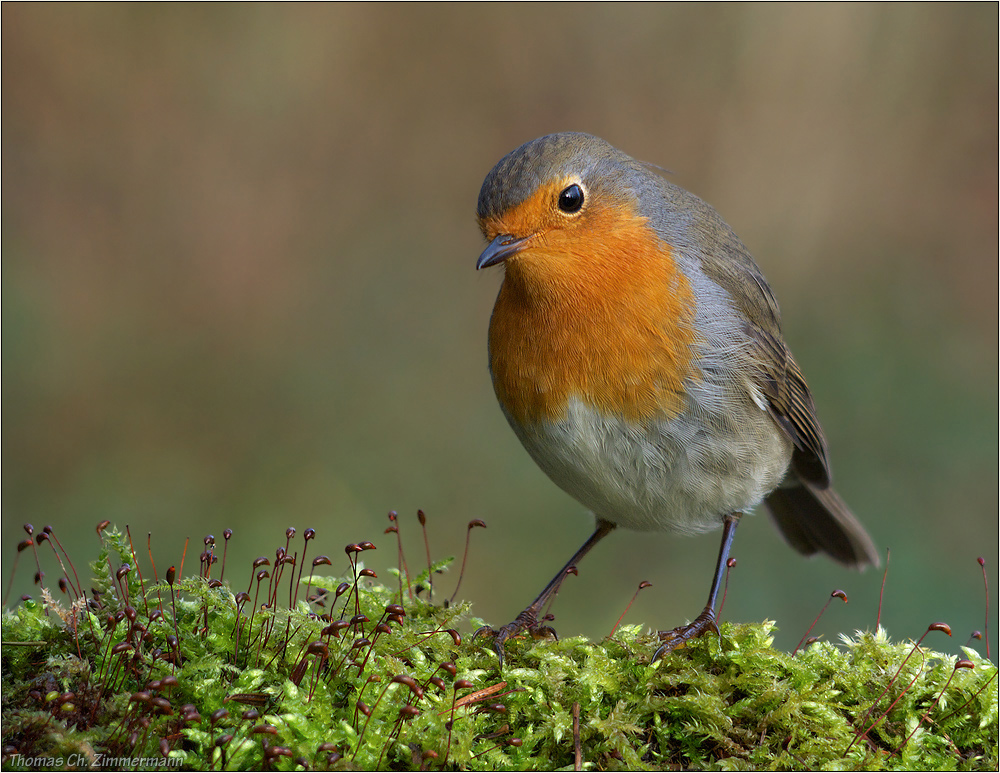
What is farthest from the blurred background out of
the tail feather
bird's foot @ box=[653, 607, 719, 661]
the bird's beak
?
the bird's beak

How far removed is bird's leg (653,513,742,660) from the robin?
11mm

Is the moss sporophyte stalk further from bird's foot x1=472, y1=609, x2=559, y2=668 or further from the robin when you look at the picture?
the robin

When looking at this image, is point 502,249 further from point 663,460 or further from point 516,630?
point 516,630

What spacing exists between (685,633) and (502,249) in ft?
4.85

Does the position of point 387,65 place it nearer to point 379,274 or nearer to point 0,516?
point 379,274

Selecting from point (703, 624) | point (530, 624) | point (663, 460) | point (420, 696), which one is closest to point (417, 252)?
point (663, 460)

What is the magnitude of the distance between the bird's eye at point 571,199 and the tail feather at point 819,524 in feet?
6.30

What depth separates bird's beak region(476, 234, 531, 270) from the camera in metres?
3.04

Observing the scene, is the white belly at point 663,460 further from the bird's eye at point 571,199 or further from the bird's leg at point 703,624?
the bird's eye at point 571,199

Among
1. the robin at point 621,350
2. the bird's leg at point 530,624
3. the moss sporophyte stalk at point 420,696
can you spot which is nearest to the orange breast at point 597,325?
the robin at point 621,350

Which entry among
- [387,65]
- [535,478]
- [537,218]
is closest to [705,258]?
[537,218]

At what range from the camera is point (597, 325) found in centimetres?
309

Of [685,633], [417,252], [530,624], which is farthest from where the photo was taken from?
[417,252]

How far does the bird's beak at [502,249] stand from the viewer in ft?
9.99
